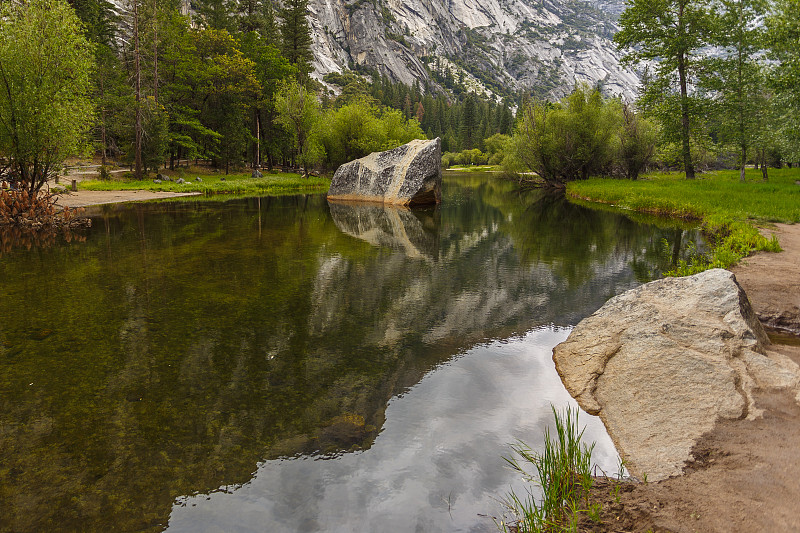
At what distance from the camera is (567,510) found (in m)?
3.58

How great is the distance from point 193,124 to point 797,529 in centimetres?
4838

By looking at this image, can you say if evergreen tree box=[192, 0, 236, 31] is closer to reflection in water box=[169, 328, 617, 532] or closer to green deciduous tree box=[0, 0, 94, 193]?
green deciduous tree box=[0, 0, 94, 193]

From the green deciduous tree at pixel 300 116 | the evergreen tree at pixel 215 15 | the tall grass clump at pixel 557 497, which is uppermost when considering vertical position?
the evergreen tree at pixel 215 15

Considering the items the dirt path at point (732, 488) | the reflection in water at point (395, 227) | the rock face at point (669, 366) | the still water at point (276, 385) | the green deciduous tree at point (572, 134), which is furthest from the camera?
the green deciduous tree at point (572, 134)

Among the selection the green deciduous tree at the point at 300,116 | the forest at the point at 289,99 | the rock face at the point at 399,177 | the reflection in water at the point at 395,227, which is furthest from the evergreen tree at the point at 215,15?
the reflection in water at the point at 395,227

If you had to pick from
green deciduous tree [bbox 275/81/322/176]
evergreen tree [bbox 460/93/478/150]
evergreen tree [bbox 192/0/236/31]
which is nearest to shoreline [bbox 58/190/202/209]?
green deciduous tree [bbox 275/81/322/176]

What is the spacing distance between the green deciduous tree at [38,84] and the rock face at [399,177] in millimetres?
18096

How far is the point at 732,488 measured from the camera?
349 cm

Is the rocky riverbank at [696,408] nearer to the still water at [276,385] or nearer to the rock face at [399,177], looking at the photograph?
the still water at [276,385]

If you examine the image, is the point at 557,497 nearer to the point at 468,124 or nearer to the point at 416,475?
the point at 416,475

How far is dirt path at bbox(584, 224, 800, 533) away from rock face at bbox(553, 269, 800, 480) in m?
0.17

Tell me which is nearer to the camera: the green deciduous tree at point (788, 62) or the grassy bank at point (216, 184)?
the green deciduous tree at point (788, 62)

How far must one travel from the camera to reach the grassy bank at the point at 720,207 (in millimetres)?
12024

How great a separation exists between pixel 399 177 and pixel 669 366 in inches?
1091
